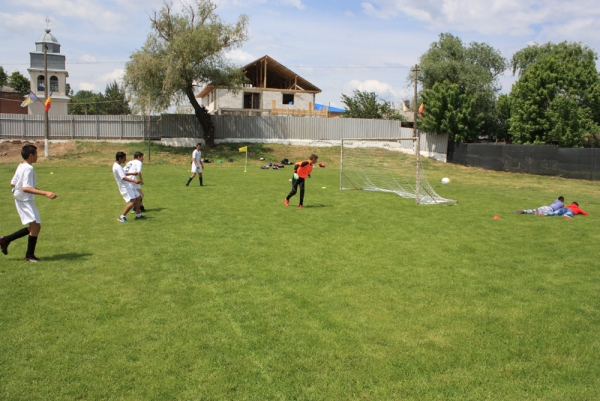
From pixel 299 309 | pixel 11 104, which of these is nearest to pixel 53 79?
pixel 11 104

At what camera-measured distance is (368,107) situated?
5638 cm

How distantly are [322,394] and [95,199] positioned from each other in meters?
13.3

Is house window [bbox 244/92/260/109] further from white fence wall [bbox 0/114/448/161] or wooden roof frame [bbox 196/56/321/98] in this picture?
white fence wall [bbox 0/114/448/161]

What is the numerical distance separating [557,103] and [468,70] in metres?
12.7

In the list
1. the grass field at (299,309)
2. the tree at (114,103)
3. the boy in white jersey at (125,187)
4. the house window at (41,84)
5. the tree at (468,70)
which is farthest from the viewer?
the tree at (114,103)

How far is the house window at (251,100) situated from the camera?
161ft

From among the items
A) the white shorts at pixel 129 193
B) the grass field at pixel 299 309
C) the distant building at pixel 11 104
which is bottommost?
the grass field at pixel 299 309

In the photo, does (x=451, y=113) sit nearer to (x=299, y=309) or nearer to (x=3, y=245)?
(x=299, y=309)

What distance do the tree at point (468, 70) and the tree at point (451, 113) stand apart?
250 inches

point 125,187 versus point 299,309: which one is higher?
point 125,187

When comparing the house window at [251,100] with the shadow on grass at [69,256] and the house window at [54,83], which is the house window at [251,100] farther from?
the shadow on grass at [69,256]

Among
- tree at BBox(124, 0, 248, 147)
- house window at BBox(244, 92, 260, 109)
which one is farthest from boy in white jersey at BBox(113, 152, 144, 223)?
house window at BBox(244, 92, 260, 109)

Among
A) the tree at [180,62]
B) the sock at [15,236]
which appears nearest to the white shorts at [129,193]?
the sock at [15,236]

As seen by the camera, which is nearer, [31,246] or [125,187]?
[31,246]
